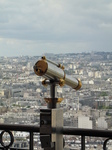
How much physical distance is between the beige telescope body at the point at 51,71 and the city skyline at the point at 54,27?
121 centimetres

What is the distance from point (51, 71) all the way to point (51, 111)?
0.24 m

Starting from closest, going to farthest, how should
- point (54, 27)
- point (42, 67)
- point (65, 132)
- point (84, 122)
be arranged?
point (42, 67) < point (65, 132) < point (84, 122) < point (54, 27)

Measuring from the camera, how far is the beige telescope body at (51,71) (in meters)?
2.06

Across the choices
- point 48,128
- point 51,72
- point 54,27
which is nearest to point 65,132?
point 48,128

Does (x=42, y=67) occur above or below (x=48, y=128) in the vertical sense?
above

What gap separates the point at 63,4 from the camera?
356 centimetres

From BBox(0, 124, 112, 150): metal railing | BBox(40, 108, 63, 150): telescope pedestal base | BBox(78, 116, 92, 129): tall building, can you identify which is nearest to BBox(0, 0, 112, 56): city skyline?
BBox(78, 116, 92, 129): tall building

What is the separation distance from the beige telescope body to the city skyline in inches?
47.5

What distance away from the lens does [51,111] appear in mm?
2137

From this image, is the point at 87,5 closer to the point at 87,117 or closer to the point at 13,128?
the point at 87,117

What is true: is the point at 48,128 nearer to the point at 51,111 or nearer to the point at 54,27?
the point at 51,111

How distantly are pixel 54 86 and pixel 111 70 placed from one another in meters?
1.19

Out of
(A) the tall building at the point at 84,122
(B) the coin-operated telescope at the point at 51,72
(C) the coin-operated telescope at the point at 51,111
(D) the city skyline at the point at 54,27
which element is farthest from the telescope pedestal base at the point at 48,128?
(D) the city skyline at the point at 54,27

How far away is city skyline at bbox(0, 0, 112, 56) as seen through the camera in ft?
11.5
